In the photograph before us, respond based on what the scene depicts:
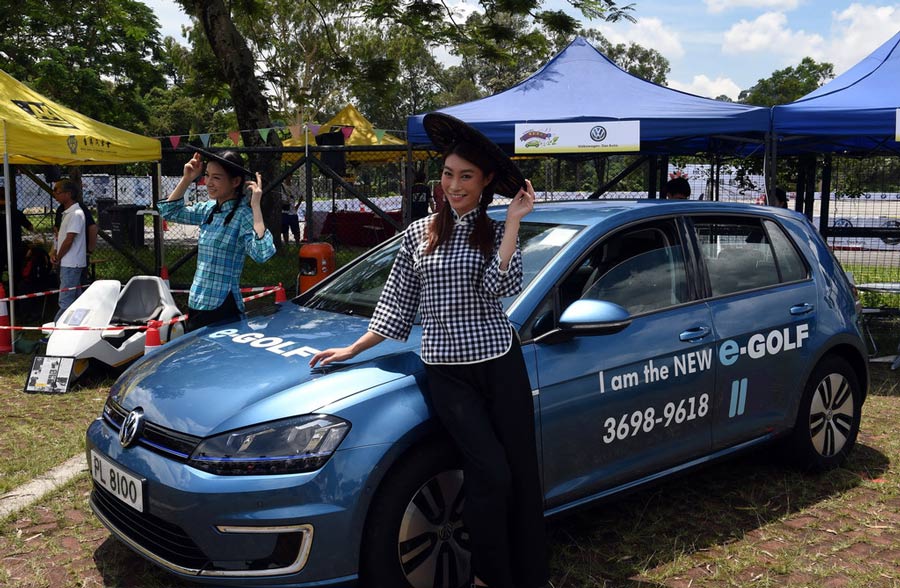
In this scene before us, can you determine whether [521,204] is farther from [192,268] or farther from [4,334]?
[192,268]

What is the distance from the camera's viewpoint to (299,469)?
2.63 meters

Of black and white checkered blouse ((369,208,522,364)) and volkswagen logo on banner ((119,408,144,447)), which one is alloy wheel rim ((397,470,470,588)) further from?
volkswagen logo on banner ((119,408,144,447))

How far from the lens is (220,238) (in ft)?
15.6

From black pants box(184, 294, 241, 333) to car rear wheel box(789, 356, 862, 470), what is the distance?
10.6 ft

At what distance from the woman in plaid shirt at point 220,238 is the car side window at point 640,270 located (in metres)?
2.06

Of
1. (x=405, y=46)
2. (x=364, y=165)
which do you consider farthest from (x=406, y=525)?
(x=405, y=46)

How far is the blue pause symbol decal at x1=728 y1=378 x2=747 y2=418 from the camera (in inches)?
150

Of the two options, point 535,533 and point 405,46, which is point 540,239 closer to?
point 535,533

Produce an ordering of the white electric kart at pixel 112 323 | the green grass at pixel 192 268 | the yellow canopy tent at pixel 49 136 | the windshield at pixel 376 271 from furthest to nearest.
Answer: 1. the green grass at pixel 192 268
2. the yellow canopy tent at pixel 49 136
3. the white electric kart at pixel 112 323
4. the windshield at pixel 376 271

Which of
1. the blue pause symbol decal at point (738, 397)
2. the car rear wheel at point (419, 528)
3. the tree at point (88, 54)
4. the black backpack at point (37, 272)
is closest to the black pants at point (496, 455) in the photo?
the car rear wheel at point (419, 528)

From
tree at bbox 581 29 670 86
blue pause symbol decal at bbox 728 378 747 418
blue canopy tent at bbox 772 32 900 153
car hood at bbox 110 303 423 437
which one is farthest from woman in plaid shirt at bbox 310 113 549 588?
tree at bbox 581 29 670 86

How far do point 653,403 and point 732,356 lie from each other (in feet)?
1.93

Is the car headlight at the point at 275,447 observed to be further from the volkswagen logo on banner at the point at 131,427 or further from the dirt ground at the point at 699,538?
the dirt ground at the point at 699,538

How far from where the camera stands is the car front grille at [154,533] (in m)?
2.73
